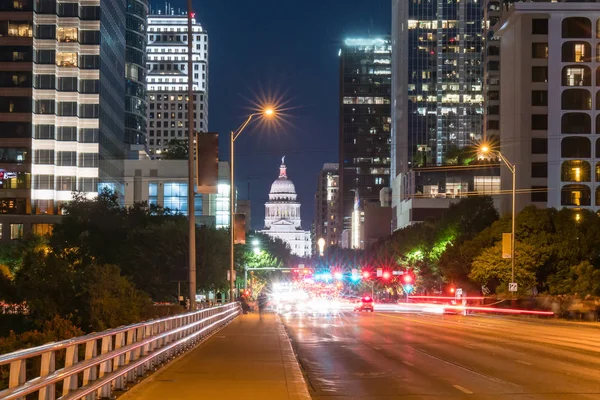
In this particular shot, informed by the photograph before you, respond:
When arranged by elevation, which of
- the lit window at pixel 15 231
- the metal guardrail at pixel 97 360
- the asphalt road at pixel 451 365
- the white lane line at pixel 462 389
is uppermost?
the lit window at pixel 15 231

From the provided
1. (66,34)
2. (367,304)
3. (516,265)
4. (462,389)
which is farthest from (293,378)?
(66,34)

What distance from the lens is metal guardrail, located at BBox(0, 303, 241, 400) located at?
32.7 ft

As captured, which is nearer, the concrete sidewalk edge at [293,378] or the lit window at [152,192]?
the concrete sidewalk edge at [293,378]

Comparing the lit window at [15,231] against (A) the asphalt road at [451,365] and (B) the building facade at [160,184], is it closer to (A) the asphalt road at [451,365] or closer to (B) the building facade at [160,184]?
(B) the building facade at [160,184]

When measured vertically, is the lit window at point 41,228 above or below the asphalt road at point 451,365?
above

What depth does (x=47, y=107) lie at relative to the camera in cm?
11769

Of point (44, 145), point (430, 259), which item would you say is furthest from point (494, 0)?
point (44, 145)

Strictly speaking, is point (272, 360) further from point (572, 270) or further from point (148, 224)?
point (148, 224)

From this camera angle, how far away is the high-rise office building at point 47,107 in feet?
379

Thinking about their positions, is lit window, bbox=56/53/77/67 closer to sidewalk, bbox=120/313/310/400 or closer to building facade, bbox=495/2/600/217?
building facade, bbox=495/2/600/217

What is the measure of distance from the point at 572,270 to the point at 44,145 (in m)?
69.8

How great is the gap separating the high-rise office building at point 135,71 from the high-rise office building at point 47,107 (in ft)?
A: 178

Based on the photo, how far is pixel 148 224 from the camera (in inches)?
3452

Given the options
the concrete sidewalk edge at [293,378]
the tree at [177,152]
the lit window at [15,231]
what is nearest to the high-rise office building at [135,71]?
the tree at [177,152]
